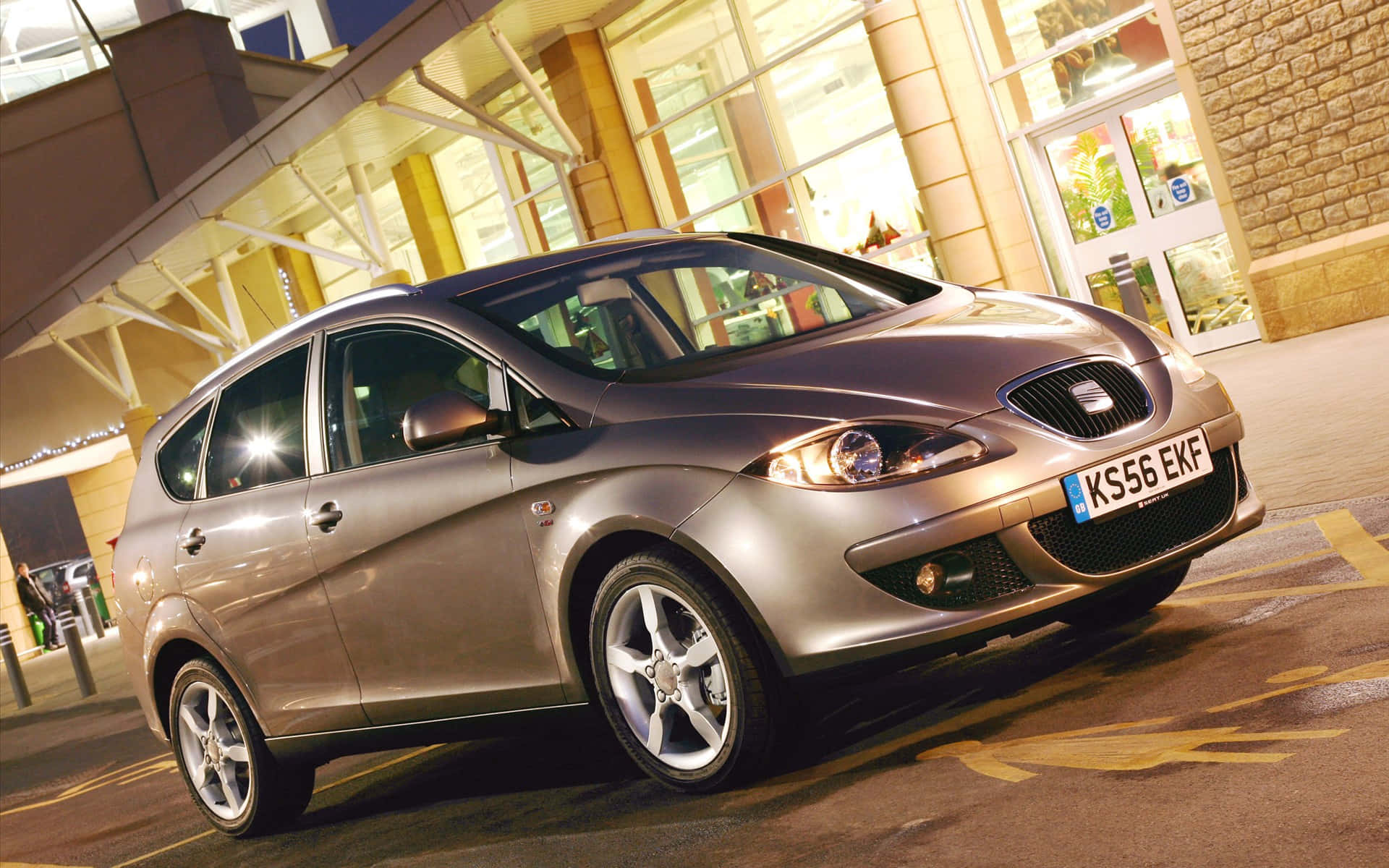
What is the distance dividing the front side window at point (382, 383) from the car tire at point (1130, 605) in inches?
87.6

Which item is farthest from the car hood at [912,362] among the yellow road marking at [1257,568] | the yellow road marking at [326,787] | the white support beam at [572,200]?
the white support beam at [572,200]

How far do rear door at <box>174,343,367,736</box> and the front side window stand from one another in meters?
0.20

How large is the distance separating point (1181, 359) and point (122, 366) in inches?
1004

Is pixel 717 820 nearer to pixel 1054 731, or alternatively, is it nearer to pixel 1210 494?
pixel 1054 731

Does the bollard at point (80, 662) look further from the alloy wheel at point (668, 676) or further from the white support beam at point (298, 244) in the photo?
the alloy wheel at point (668, 676)

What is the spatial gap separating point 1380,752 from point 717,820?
1659mm

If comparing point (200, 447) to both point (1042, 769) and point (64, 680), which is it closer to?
point (1042, 769)

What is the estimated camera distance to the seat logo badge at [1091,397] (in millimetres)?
4078

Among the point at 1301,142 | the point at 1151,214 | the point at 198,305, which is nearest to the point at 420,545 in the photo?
the point at 1301,142

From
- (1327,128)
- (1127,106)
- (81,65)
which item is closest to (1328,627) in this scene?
(1327,128)

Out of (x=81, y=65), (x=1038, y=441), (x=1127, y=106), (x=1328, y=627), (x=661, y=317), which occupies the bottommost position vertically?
(x=1328, y=627)

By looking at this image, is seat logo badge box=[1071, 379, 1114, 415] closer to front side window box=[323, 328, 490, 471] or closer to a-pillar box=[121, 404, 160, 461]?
front side window box=[323, 328, 490, 471]

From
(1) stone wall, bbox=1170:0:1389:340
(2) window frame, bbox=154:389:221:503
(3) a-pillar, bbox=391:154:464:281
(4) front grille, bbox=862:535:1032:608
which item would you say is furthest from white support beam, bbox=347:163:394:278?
(4) front grille, bbox=862:535:1032:608

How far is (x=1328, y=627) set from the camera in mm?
4176
